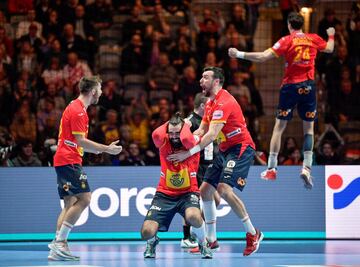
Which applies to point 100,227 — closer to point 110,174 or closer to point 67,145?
point 110,174

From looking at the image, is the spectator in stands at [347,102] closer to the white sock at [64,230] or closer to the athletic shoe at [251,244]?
the athletic shoe at [251,244]

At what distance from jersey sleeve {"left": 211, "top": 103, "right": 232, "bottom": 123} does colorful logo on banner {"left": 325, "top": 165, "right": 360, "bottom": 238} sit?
3.32 m

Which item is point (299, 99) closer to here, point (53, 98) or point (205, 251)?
point (205, 251)

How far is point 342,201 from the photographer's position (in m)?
14.2

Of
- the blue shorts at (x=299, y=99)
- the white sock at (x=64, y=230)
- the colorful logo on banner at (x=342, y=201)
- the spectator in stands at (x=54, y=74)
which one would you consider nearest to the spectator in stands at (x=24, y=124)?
the spectator in stands at (x=54, y=74)

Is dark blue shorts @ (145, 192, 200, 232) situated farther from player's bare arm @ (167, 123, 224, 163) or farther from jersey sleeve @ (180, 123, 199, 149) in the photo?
jersey sleeve @ (180, 123, 199, 149)

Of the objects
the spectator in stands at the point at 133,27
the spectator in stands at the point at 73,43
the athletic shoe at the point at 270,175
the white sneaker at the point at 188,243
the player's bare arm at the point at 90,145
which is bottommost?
the white sneaker at the point at 188,243

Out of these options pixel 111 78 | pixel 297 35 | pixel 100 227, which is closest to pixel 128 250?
pixel 100 227

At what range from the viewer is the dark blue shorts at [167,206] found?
1137 centimetres

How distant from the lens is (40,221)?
1416 cm

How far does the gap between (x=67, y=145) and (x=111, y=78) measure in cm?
597

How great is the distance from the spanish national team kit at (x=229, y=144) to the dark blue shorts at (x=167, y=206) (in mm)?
488

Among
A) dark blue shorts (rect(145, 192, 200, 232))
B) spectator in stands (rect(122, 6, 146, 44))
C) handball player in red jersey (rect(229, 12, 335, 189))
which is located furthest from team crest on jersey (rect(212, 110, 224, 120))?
spectator in stands (rect(122, 6, 146, 44))

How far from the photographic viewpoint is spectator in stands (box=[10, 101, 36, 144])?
15891mm
